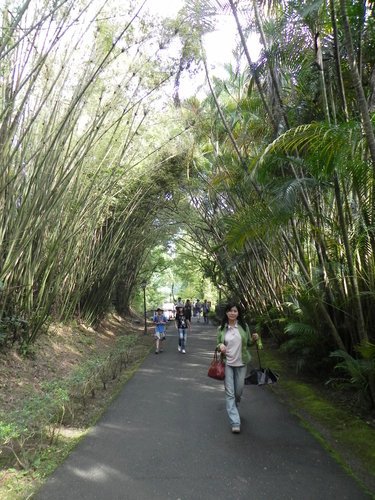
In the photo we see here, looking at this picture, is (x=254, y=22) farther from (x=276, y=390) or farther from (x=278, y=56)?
(x=276, y=390)

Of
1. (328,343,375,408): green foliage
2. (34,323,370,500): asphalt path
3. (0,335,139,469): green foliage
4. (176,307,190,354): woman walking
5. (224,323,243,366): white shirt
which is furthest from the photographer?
(176,307,190,354): woman walking

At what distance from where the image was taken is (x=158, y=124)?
8.98 meters

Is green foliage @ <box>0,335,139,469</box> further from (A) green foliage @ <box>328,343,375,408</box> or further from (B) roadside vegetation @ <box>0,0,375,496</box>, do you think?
(A) green foliage @ <box>328,343,375,408</box>

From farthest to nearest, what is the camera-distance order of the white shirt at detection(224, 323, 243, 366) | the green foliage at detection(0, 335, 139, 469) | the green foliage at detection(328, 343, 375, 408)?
1. the white shirt at detection(224, 323, 243, 366)
2. the green foliage at detection(328, 343, 375, 408)
3. the green foliage at detection(0, 335, 139, 469)

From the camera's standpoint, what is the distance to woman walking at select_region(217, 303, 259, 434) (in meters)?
4.16

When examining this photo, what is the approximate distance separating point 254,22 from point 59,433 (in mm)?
5165

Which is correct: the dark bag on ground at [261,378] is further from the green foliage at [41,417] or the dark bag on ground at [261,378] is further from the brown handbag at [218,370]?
the green foliage at [41,417]

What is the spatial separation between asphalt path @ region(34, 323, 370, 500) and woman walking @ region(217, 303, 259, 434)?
A: 0.91ft

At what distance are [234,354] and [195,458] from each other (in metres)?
1.12

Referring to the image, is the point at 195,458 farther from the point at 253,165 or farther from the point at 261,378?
the point at 253,165

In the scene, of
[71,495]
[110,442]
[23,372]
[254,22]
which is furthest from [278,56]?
[23,372]

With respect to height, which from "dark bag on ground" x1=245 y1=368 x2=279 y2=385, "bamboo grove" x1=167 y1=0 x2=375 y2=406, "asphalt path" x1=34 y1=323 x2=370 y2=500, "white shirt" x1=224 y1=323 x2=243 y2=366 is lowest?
"asphalt path" x1=34 y1=323 x2=370 y2=500

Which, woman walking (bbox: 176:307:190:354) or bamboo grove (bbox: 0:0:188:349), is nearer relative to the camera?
bamboo grove (bbox: 0:0:188:349)

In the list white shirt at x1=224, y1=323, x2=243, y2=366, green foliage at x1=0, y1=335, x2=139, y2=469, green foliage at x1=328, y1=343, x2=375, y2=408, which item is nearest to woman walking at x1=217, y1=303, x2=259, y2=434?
white shirt at x1=224, y1=323, x2=243, y2=366
